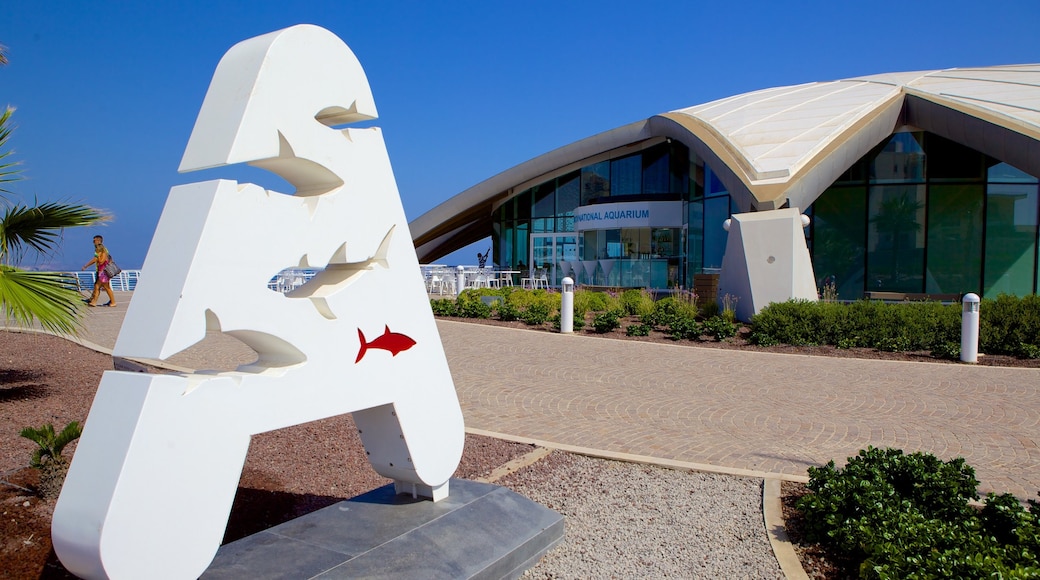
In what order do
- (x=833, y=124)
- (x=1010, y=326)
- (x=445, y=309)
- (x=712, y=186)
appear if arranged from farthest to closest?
(x=712, y=186) → (x=833, y=124) → (x=445, y=309) → (x=1010, y=326)

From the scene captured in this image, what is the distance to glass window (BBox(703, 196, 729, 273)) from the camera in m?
22.4

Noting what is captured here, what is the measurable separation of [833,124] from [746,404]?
13551mm

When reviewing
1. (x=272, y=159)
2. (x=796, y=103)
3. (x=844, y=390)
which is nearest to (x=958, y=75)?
(x=796, y=103)

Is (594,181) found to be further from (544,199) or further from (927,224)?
(927,224)

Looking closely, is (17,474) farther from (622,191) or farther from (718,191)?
(622,191)

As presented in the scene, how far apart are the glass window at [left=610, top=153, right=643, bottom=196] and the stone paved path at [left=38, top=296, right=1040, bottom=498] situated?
53.5ft

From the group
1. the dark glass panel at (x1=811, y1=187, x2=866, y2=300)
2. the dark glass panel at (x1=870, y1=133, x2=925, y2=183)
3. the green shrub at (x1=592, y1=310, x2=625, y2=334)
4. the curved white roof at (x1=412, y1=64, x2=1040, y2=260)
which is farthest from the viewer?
the dark glass panel at (x1=811, y1=187, x2=866, y2=300)

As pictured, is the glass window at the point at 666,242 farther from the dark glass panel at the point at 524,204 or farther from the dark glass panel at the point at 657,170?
the dark glass panel at the point at 524,204

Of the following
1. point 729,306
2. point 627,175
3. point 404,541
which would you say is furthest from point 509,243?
point 404,541

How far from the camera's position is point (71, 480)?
251 centimetres

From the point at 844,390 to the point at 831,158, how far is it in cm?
1043

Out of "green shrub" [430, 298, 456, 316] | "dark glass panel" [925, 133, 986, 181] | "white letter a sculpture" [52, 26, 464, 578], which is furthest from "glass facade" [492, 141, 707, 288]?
"white letter a sculpture" [52, 26, 464, 578]

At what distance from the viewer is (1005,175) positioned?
1978 centimetres

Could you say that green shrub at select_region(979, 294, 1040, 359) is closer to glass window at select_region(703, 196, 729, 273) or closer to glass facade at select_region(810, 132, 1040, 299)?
glass facade at select_region(810, 132, 1040, 299)
